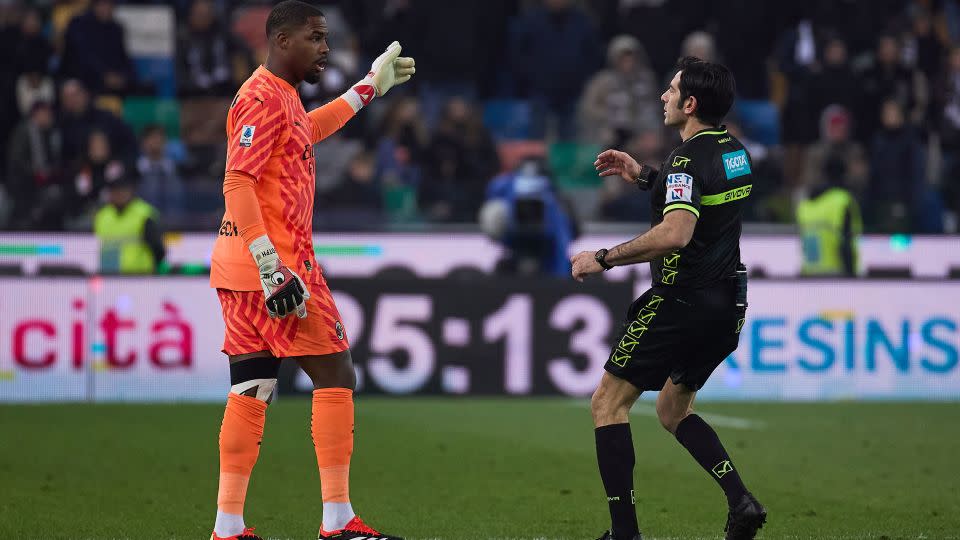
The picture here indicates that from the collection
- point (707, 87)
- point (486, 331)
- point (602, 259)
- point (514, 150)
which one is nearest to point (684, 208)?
point (602, 259)

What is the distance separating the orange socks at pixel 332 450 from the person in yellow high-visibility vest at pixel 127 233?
27.9 feet

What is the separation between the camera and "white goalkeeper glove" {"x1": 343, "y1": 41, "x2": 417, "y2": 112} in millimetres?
7012

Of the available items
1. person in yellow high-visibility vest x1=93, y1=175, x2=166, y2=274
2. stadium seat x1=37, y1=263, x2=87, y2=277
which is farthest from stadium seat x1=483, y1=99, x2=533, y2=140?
stadium seat x1=37, y1=263, x2=87, y2=277

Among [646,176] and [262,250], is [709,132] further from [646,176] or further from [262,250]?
[262,250]

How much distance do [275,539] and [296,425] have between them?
486 cm

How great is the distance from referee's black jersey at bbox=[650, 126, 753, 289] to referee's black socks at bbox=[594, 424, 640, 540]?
2.10ft

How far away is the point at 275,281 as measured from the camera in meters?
5.89

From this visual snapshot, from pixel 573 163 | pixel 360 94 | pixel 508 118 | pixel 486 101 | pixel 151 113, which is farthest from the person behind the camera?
pixel 486 101

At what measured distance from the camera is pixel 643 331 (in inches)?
245

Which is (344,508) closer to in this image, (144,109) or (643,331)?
(643,331)

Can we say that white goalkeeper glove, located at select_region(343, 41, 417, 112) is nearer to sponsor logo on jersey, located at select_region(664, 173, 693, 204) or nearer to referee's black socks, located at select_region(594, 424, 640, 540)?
sponsor logo on jersey, located at select_region(664, 173, 693, 204)

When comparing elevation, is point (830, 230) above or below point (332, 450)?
above

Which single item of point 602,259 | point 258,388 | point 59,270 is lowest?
point 258,388

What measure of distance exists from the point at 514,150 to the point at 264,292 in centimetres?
1201
